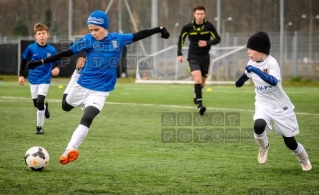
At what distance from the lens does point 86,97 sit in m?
7.89

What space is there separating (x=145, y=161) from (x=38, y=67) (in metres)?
4.37

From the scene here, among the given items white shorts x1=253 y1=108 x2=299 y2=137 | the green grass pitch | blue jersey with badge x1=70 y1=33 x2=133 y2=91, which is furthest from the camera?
blue jersey with badge x1=70 y1=33 x2=133 y2=91

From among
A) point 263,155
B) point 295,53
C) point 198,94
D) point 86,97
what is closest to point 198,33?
point 198,94

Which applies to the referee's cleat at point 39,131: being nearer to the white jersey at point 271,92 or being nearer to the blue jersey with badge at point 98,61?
the blue jersey with badge at point 98,61

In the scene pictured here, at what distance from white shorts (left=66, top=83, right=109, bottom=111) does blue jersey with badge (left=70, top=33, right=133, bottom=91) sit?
2.1 inches

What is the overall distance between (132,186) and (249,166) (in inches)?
71.2

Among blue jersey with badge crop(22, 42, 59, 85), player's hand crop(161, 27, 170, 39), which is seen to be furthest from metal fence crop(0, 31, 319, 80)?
player's hand crop(161, 27, 170, 39)

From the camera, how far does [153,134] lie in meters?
10.7

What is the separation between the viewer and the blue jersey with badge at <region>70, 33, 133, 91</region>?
25.8ft

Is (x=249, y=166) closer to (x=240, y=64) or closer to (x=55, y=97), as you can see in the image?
(x=55, y=97)

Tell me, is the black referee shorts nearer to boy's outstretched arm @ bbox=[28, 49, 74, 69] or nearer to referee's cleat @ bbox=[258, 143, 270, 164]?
boy's outstretched arm @ bbox=[28, 49, 74, 69]

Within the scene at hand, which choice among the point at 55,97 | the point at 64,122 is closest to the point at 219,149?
the point at 64,122

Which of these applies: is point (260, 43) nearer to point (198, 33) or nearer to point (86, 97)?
point (86, 97)

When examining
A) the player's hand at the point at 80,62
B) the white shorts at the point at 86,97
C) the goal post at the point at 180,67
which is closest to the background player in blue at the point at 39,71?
the player's hand at the point at 80,62
